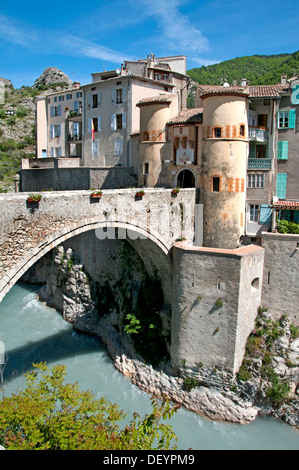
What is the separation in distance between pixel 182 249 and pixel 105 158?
509 inches

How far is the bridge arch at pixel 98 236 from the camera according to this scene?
41.4 ft

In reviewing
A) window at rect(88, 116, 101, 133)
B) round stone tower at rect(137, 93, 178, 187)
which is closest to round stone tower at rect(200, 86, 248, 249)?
round stone tower at rect(137, 93, 178, 187)

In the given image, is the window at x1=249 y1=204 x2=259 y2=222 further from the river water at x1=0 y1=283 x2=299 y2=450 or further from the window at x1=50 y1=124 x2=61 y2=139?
the window at x1=50 y1=124 x2=61 y2=139

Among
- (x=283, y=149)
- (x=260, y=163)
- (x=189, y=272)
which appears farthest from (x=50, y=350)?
(x=283, y=149)

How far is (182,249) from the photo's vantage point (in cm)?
1808

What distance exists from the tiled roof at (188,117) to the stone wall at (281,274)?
723cm

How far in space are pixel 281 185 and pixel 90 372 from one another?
1397 centimetres

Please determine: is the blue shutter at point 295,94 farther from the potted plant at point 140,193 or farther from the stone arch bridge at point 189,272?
the potted plant at point 140,193

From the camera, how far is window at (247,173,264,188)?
69.4 feet

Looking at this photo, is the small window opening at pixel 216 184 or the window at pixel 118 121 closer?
the small window opening at pixel 216 184

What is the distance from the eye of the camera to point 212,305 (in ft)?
58.5

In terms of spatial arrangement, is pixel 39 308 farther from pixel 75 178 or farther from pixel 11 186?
pixel 11 186

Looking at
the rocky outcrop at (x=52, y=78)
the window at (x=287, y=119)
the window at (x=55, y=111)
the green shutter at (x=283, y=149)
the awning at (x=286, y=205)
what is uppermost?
the rocky outcrop at (x=52, y=78)

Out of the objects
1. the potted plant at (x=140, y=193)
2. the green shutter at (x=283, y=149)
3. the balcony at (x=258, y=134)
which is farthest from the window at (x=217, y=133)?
the potted plant at (x=140, y=193)
